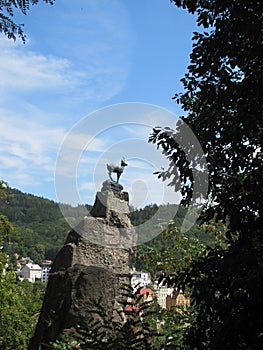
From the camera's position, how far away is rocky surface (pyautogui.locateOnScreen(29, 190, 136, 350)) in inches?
286

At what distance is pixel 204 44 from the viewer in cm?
360

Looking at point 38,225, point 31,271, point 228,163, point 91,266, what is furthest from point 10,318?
point 31,271

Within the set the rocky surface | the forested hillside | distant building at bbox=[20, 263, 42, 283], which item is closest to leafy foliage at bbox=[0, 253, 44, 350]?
the rocky surface

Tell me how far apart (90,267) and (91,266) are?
83mm

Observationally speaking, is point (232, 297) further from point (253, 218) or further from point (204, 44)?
point (204, 44)

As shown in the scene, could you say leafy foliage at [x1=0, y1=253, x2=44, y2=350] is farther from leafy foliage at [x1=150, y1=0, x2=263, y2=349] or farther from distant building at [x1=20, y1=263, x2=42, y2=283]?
distant building at [x1=20, y1=263, x2=42, y2=283]

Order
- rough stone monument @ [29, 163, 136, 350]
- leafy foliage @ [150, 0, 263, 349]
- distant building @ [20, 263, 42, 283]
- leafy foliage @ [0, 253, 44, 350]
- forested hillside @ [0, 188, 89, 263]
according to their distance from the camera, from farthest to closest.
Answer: distant building @ [20, 263, 42, 283] → forested hillside @ [0, 188, 89, 263] → leafy foliage @ [0, 253, 44, 350] → rough stone monument @ [29, 163, 136, 350] → leafy foliage @ [150, 0, 263, 349]

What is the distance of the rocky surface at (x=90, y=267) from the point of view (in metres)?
7.26

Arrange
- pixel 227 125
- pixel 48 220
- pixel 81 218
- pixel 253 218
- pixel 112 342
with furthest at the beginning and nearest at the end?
pixel 48 220 < pixel 81 218 < pixel 227 125 < pixel 253 218 < pixel 112 342

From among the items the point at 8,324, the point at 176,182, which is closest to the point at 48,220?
the point at 8,324

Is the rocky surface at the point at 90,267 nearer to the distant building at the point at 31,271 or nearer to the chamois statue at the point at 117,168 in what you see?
the chamois statue at the point at 117,168

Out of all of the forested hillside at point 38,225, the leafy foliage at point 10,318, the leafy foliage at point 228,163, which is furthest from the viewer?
the forested hillside at point 38,225

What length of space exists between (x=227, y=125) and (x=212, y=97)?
30 cm

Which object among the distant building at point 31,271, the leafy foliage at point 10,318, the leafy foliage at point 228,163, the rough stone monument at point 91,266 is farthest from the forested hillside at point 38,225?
the leafy foliage at point 228,163
